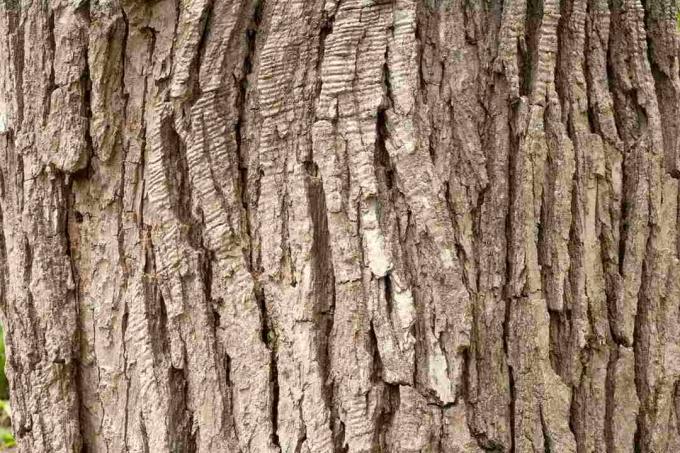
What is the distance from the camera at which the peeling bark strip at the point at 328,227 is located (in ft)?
4.83

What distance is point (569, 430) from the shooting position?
5.12 ft

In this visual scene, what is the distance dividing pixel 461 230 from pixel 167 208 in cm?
60

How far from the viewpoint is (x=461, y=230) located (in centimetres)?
151

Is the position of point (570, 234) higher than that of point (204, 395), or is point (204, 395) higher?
point (570, 234)

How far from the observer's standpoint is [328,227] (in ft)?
4.87

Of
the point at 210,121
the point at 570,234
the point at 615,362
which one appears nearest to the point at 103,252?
the point at 210,121

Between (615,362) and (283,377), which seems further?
(615,362)

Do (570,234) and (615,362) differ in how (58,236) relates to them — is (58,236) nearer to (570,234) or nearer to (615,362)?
(570,234)

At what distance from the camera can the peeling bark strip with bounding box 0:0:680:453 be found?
147cm

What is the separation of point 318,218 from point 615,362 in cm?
73

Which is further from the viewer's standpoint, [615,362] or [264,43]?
[615,362]

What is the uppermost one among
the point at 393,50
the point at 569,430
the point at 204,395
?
the point at 393,50

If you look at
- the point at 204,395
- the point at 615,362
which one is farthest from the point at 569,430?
the point at 204,395

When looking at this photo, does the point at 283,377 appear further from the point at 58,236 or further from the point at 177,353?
the point at 58,236
